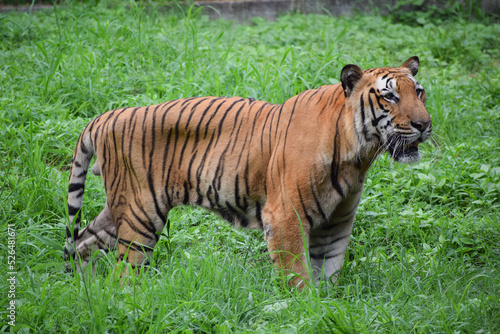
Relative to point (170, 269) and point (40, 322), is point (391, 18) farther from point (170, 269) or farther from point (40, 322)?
point (40, 322)

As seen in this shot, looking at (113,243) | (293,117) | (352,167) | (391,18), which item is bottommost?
(113,243)

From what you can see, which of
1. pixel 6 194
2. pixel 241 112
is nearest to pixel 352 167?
pixel 241 112

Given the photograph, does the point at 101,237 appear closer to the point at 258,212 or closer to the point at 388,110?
the point at 258,212

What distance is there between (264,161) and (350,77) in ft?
2.41

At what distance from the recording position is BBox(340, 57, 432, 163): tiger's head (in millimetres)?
2838

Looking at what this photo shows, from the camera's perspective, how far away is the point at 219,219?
14.0 feet

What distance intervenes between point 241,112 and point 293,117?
41cm

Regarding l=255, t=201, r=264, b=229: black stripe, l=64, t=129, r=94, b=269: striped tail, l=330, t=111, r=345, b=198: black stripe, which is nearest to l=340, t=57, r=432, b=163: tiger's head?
l=330, t=111, r=345, b=198: black stripe

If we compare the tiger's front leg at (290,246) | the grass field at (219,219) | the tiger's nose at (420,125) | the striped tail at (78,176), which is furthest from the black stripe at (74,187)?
the tiger's nose at (420,125)

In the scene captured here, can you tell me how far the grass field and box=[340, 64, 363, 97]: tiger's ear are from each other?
1.18 metres

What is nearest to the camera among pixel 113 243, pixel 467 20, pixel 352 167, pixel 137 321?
pixel 137 321

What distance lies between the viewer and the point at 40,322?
101 inches

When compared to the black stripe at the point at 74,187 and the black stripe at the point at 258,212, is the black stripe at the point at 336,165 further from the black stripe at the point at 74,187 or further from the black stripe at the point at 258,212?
the black stripe at the point at 74,187

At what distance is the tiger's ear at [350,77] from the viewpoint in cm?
292
